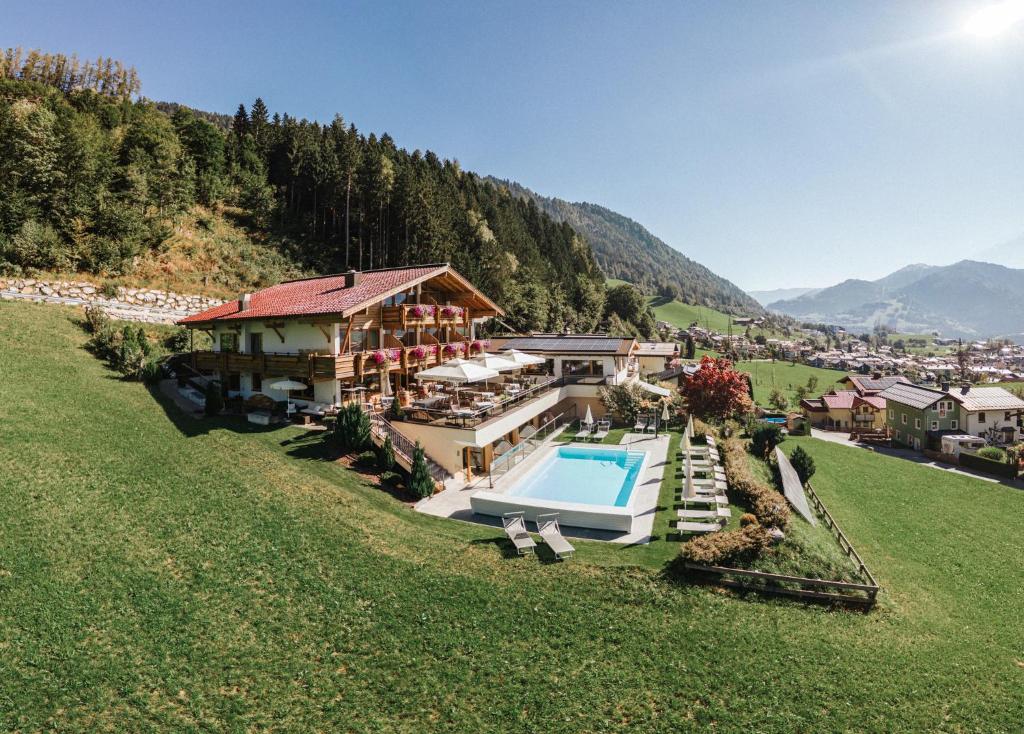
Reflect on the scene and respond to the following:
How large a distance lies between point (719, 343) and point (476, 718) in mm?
138484

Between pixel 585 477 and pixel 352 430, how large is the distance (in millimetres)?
10508

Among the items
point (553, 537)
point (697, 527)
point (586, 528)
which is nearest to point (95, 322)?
point (553, 537)

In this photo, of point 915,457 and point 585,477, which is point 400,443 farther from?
point 915,457

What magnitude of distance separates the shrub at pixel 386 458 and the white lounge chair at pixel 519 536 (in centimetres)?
536

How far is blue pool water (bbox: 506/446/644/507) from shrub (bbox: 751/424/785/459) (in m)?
7.02

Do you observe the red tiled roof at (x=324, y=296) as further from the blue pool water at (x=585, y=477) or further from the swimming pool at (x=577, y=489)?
the blue pool water at (x=585, y=477)

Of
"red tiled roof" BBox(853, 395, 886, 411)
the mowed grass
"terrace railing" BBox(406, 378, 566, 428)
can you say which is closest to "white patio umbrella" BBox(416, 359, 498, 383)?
"terrace railing" BBox(406, 378, 566, 428)

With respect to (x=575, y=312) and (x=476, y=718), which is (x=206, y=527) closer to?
(x=476, y=718)

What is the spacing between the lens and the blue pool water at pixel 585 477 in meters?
19.3

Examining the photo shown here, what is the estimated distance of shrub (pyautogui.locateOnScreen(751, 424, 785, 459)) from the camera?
25.9 metres

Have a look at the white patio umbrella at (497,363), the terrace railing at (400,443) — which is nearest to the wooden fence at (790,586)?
the terrace railing at (400,443)

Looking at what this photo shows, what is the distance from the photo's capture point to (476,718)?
8031 mm

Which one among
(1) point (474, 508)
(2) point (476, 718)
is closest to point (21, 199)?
(1) point (474, 508)

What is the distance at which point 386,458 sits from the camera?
58.6 feet
